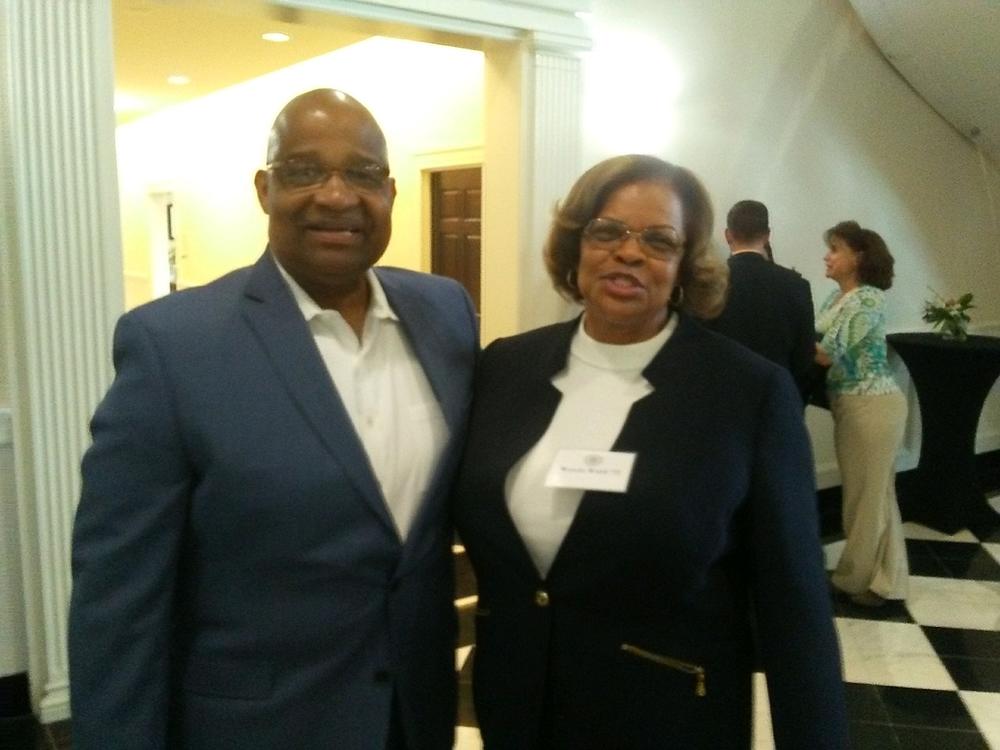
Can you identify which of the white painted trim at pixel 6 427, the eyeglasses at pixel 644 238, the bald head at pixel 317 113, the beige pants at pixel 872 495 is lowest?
the beige pants at pixel 872 495

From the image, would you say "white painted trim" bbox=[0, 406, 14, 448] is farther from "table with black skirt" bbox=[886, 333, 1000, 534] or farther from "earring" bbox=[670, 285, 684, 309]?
"table with black skirt" bbox=[886, 333, 1000, 534]

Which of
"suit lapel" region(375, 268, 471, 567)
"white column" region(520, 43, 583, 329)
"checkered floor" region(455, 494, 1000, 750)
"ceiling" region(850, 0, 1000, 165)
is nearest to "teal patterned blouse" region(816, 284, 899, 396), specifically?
"checkered floor" region(455, 494, 1000, 750)

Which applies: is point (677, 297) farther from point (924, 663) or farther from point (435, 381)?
point (924, 663)

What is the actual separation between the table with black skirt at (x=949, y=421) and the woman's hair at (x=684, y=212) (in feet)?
12.4

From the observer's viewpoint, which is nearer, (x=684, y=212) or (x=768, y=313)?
(x=684, y=212)

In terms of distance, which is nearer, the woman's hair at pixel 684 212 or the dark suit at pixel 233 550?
the dark suit at pixel 233 550

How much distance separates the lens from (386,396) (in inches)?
51.8

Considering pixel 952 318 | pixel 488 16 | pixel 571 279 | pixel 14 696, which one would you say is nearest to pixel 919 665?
pixel 952 318

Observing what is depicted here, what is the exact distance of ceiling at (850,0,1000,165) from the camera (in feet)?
14.9

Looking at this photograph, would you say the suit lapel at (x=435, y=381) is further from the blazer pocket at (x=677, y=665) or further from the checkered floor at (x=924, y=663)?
the checkered floor at (x=924, y=663)

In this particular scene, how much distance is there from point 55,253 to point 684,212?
1.95 meters

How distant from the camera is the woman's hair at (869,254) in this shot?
3734 millimetres

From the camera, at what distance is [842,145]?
485 cm

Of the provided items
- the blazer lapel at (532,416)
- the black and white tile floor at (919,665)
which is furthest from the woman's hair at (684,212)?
the black and white tile floor at (919,665)
